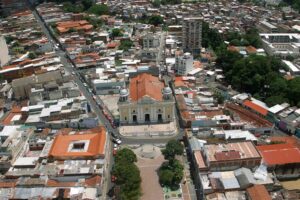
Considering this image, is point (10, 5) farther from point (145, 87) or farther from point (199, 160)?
point (199, 160)

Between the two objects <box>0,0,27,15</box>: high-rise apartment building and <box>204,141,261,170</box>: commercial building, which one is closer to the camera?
<box>204,141,261,170</box>: commercial building

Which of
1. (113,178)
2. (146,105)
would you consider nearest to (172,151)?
(113,178)

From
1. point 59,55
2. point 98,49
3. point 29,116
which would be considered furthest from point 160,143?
point 59,55

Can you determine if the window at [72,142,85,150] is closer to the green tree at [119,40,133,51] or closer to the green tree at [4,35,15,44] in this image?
the green tree at [119,40,133,51]

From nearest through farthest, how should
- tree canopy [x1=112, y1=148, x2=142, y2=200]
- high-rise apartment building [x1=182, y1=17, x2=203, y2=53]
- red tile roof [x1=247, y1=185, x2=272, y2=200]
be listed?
red tile roof [x1=247, y1=185, x2=272, y2=200] → tree canopy [x1=112, y1=148, x2=142, y2=200] → high-rise apartment building [x1=182, y1=17, x2=203, y2=53]

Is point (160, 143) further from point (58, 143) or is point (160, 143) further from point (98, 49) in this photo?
point (98, 49)

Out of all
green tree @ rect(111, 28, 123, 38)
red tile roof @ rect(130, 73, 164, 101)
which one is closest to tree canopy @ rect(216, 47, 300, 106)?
red tile roof @ rect(130, 73, 164, 101)

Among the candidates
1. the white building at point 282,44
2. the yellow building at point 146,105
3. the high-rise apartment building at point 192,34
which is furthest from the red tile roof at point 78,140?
the white building at point 282,44
